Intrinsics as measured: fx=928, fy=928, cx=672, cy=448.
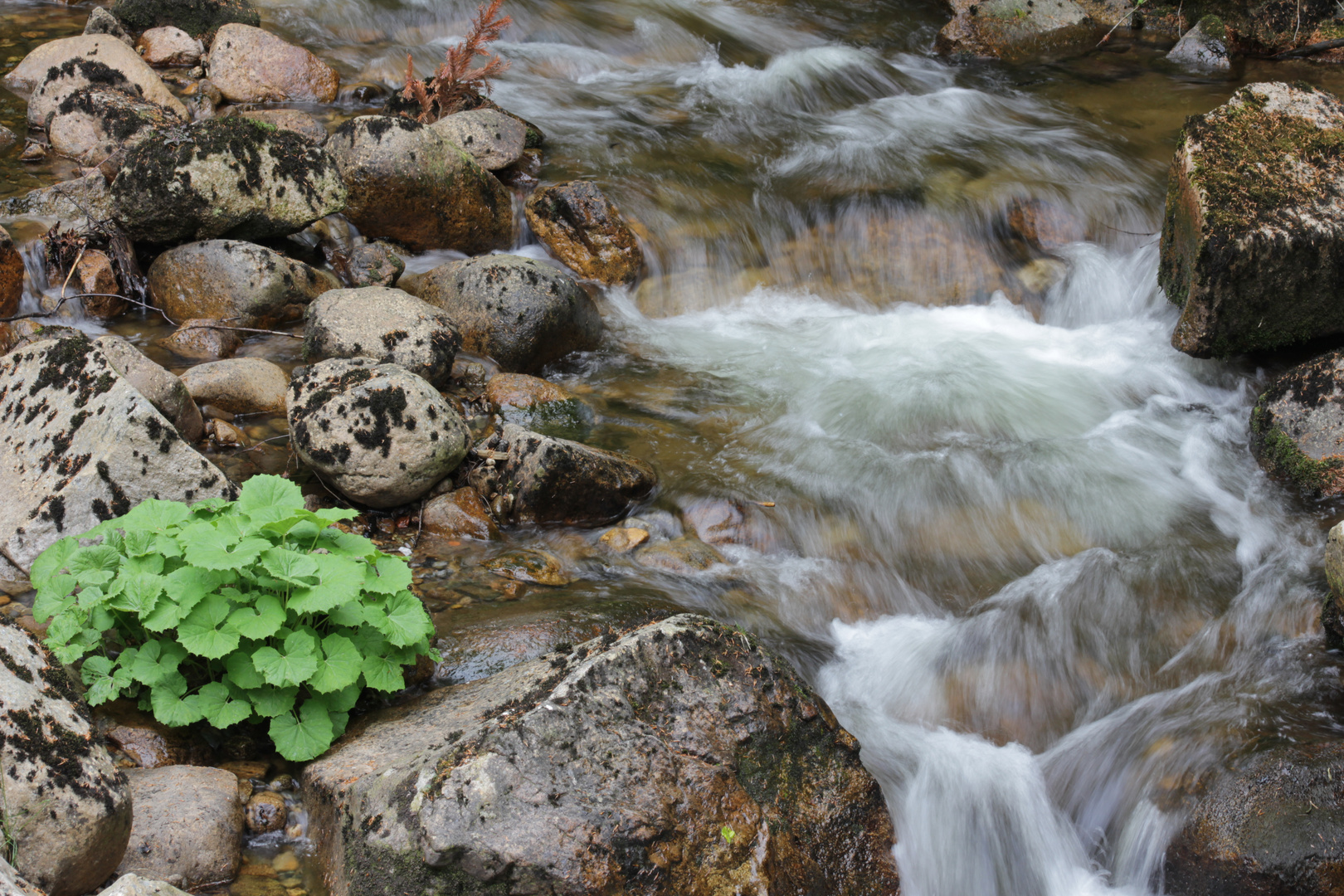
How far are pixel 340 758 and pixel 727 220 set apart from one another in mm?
5969

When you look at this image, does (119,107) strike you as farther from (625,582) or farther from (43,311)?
(625,582)

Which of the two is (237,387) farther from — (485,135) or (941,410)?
(941,410)

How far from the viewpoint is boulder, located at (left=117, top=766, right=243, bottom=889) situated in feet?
8.64

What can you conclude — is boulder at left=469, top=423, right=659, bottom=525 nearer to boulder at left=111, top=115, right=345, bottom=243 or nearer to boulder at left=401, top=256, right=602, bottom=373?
boulder at left=401, top=256, right=602, bottom=373

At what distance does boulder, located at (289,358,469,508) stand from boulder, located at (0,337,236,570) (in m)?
0.64

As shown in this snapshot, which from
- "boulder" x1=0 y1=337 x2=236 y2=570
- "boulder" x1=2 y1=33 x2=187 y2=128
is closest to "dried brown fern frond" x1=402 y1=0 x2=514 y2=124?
"boulder" x1=2 y1=33 x2=187 y2=128

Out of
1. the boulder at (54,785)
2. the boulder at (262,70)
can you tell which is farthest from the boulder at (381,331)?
the boulder at (262,70)

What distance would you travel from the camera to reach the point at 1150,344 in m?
6.86

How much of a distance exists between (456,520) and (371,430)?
616mm

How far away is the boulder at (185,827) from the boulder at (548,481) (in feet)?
6.87

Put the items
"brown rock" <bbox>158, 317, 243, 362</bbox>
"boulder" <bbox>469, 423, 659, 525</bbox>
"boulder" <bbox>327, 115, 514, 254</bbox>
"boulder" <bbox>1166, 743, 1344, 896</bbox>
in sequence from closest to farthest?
"boulder" <bbox>1166, 743, 1344, 896</bbox>
"boulder" <bbox>469, 423, 659, 525</bbox>
"brown rock" <bbox>158, 317, 243, 362</bbox>
"boulder" <bbox>327, 115, 514, 254</bbox>

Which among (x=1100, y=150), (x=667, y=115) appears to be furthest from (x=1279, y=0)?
(x=667, y=115)

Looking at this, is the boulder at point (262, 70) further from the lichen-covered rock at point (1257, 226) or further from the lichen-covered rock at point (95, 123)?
the lichen-covered rock at point (1257, 226)

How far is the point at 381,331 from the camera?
526 centimetres
